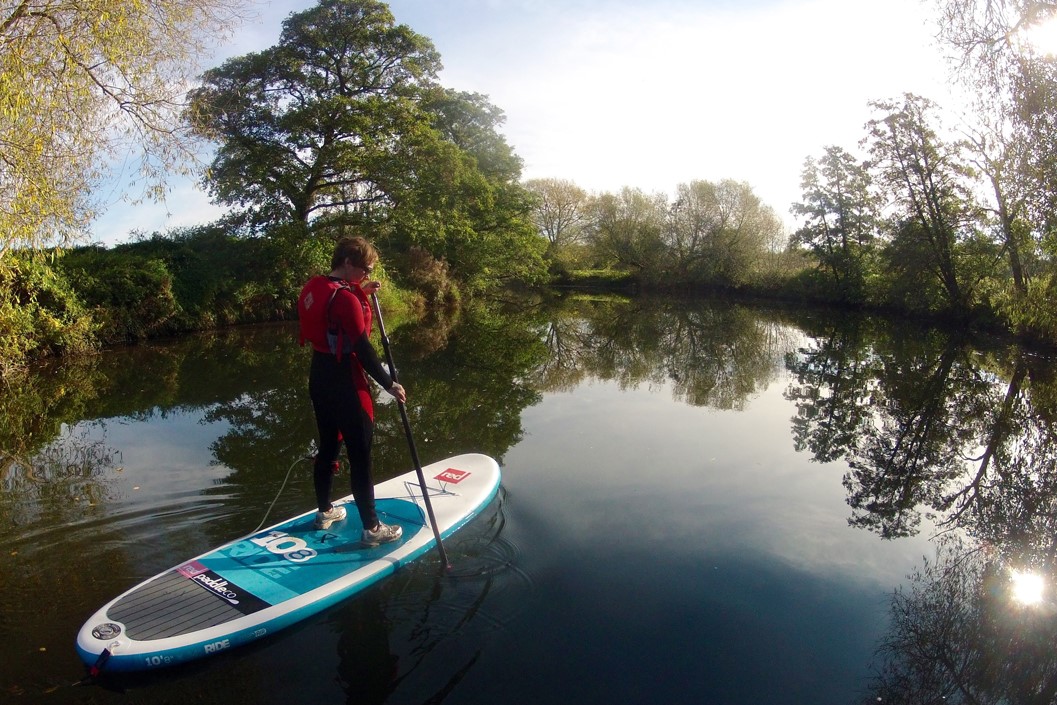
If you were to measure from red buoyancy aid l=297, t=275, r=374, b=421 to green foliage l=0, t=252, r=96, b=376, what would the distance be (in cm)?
877

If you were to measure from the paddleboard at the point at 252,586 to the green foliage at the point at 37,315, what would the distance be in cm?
876

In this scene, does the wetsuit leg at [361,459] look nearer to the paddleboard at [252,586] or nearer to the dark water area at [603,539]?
the paddleboard at [252,586]

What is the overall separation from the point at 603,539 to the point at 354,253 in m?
2.73

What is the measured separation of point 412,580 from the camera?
3789mm

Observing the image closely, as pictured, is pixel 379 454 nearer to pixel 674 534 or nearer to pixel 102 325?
pixel 674 534

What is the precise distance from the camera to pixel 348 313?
3561 millimetres

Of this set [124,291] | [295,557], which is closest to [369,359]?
[295,557]

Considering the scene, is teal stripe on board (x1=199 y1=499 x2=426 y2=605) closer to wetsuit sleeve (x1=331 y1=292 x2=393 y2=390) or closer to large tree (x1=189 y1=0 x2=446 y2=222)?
wetsuit sleeve (x1=331 y1=292 x2=393 y2=390)

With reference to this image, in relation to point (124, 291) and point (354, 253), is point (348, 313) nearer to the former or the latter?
point (354, 253)

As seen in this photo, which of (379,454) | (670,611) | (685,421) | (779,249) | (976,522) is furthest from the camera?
(779,249)

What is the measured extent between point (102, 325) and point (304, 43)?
12.4m

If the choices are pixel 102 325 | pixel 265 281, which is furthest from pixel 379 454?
pixel 265 281

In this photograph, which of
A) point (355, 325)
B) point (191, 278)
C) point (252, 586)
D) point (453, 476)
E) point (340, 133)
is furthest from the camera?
point (340, 133)

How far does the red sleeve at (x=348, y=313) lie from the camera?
356 cm
